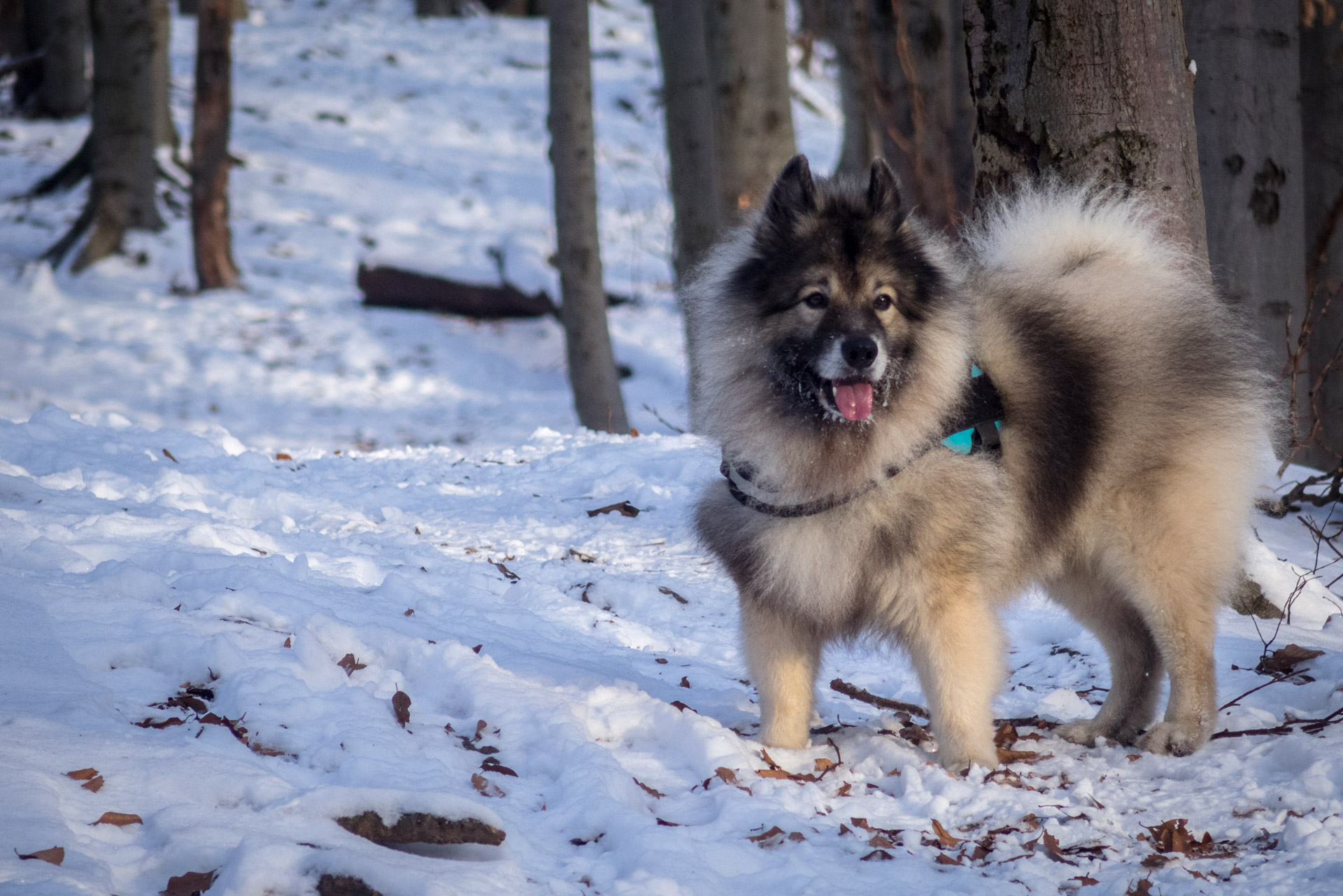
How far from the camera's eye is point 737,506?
10.9 feet

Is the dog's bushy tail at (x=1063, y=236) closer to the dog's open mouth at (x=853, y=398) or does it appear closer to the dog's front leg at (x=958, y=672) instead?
the dog's open mouth at (x=853, y=398)

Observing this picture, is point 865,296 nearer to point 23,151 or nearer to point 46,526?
point 46,526

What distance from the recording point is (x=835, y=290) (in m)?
3.12

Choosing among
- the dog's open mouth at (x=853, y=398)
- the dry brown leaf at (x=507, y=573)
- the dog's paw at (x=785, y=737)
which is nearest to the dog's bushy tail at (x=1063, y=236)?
the dog's open mouth at (x=853, y=398)

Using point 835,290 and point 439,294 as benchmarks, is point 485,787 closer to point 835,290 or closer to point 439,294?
point 835,290

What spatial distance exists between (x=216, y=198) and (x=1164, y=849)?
479 inches

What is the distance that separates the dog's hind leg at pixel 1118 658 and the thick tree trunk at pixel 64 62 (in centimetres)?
1631

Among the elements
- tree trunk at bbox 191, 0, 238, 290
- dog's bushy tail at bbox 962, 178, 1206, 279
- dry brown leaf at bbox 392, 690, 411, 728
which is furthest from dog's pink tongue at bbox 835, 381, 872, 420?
tree trunk at bbox 191, 0, 238, 290

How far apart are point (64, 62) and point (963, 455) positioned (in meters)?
16.3

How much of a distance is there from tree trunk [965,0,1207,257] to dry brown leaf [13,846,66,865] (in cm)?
380

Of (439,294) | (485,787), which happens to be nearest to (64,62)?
(439,294)

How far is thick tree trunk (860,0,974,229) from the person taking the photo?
9.37 meters

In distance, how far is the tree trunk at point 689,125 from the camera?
8.96 meters

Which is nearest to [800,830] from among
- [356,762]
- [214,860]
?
[356,762]
